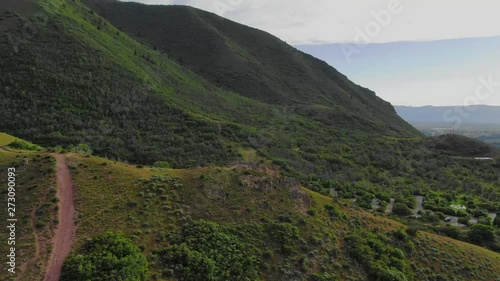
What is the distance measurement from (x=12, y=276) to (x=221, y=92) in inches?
3359

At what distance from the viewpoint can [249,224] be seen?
2447 cm

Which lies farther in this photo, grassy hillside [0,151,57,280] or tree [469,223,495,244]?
tree [469,223,495,244]

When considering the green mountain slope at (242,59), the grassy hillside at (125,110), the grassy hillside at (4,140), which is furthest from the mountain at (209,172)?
the grassy hillside at (4,140)

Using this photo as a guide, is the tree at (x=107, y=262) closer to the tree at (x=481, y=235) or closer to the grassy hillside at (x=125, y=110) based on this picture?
the grassy hillside at (x=125, y=110)

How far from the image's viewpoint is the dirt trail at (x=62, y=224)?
1753 centimetres

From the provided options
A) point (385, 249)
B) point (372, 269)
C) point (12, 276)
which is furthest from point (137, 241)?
point (385, 249)

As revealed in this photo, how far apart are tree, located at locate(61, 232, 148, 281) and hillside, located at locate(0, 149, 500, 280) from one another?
0.73 m

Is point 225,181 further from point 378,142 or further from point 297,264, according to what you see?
point 378,142

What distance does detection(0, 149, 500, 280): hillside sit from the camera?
840 inches

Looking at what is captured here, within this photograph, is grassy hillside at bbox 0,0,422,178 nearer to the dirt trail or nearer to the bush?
the bush

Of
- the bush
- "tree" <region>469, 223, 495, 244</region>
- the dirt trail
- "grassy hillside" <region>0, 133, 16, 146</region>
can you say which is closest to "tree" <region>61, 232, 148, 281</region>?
the dirt trail

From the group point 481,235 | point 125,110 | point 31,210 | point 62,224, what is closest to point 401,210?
point 481,235

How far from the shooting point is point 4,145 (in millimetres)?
29656

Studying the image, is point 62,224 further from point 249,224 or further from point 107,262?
point 249,224
